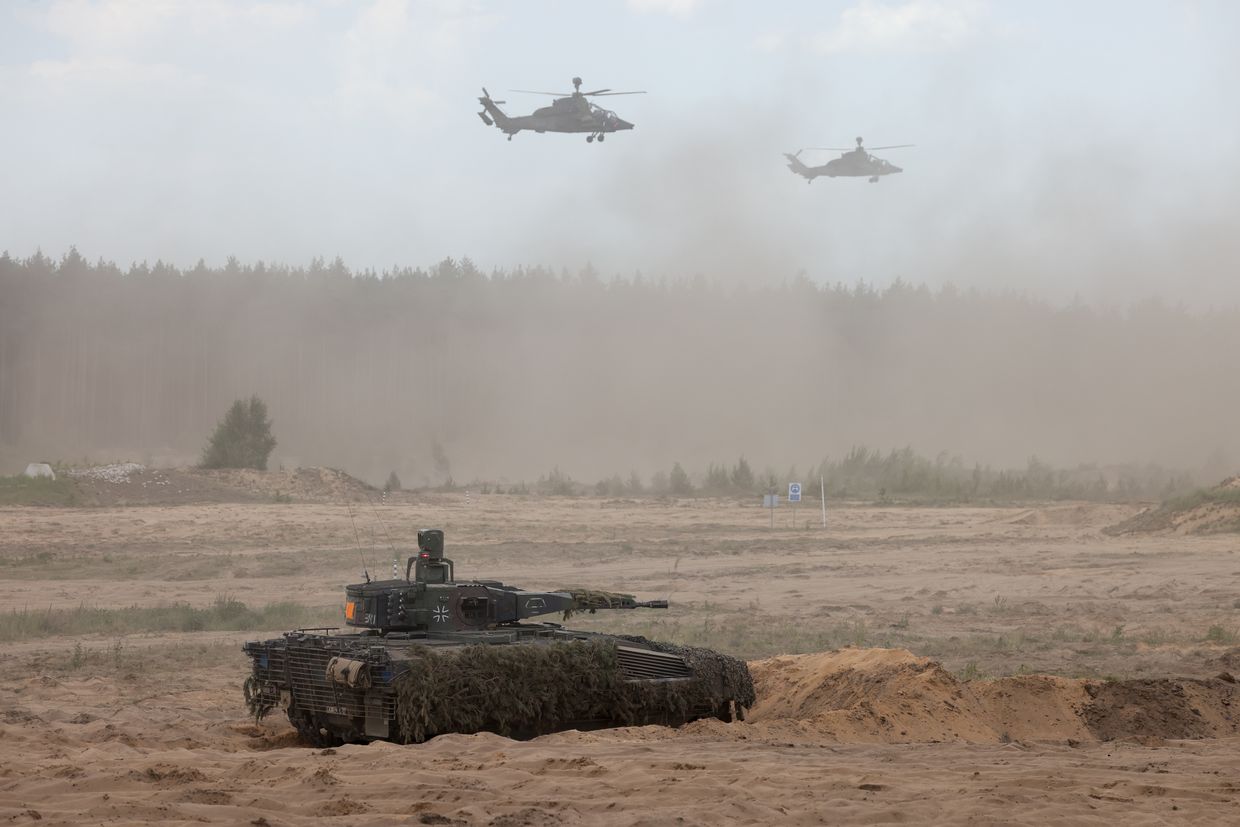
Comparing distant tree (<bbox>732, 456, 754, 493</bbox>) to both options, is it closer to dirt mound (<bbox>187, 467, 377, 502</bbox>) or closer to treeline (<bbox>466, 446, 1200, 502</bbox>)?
treeline (<bbox>466, 446, 1200, 502</bbox>)

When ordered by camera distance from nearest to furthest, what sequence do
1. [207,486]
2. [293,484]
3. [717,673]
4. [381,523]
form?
[717,673]
[381,523]
[207,486]
[293,484]

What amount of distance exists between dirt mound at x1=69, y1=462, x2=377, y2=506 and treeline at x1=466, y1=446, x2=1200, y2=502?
7518 millimetres

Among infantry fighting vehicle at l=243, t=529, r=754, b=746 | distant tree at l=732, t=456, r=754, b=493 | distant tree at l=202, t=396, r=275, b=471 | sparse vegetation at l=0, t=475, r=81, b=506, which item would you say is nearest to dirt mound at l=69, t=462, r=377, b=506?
sparse vegetation at l=0, t=475, r=81, b=506

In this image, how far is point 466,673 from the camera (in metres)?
10.9

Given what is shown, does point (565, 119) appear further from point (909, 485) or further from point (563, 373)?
point (563, 373)

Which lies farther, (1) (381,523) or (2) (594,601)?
(1) (381,523)

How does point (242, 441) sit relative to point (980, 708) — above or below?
above

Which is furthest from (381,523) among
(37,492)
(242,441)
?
(242,441)

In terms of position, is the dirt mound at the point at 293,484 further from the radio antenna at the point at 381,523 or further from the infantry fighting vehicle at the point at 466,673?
the infantry fighting vehicle at the point at 466,673

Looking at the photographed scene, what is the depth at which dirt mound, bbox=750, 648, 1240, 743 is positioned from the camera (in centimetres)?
1197

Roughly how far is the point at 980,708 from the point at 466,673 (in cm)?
492

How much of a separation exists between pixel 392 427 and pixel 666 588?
52.6 meters

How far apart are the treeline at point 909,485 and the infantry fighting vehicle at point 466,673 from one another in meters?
33.1

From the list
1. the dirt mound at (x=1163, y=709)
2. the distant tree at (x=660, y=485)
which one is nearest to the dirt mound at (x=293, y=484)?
the distant tree at (x=660, y=485)
